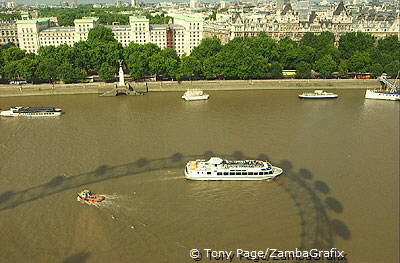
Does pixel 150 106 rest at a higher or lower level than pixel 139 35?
lower

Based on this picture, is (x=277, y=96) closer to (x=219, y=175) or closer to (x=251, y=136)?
(x=251, y=136)

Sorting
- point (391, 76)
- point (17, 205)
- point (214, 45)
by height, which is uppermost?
point (214, 45)

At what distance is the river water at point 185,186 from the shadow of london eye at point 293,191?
0.04 meters

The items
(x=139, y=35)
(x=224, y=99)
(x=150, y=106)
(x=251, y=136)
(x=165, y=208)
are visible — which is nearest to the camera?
(x=165, y=208)

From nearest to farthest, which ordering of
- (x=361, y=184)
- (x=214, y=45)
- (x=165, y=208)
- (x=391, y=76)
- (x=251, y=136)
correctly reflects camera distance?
1. (x=165, y=208)
2. (x=361, y=184)
3. (x=251, y=136)
4. (x=391, y=76)
5. (x=214, y=45)

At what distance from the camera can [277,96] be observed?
2578 centimetres

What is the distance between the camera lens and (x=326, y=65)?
29.3m

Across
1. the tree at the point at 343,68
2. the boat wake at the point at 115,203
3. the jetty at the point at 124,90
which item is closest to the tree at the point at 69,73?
the jetty at the point at 124,90

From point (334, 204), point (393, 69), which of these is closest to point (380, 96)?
point (393, 69)

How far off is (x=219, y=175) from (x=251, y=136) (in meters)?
4.65

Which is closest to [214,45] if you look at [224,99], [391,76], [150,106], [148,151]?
[224,99]

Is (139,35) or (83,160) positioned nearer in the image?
(83,160)

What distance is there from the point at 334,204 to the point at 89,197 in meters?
7.77

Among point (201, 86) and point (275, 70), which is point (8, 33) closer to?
point (201, 86)
